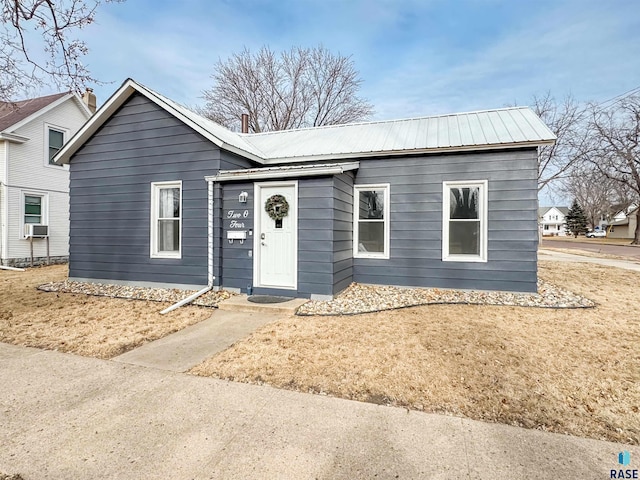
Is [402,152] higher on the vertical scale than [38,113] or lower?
lower

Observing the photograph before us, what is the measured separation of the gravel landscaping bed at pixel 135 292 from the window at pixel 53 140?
25.6 ft

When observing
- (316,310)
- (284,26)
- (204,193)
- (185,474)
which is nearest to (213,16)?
(284,26)

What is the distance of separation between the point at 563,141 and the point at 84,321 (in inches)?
1292

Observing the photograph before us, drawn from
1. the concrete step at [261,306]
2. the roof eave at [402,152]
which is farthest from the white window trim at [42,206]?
the concrete step at [261,306]

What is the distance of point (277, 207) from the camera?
21.8 feet

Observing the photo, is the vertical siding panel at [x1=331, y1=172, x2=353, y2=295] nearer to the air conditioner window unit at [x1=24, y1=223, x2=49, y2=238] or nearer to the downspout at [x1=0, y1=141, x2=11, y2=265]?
the air conditioner window unit at [x1=24, y1=223, x2=49, y2=238]

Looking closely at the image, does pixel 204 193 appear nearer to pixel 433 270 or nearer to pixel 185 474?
pixel 433 270

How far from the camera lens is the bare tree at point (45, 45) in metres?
5.90

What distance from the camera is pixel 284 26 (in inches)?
526

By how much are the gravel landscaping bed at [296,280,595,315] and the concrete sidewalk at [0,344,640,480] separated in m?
2.96

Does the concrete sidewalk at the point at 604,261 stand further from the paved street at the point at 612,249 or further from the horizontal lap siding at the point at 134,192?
the horizontal lap siding at the point at 134,192

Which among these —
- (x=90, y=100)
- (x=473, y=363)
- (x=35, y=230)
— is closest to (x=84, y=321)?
(x=473, y=363)

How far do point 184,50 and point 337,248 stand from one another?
1021cm

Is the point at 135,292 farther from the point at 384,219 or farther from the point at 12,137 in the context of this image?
the point at 12,137
